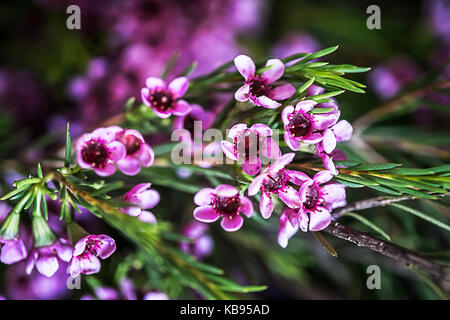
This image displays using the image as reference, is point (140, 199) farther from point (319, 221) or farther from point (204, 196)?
point (319, 221)

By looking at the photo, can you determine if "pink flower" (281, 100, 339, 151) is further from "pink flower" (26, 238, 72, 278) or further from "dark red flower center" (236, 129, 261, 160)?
"pink flower" (26, 238, 72, 278)

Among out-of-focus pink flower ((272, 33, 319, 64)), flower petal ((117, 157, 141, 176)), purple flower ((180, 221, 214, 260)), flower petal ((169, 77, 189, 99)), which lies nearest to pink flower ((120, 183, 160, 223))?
flower petal ((117, 157, 141, 176))

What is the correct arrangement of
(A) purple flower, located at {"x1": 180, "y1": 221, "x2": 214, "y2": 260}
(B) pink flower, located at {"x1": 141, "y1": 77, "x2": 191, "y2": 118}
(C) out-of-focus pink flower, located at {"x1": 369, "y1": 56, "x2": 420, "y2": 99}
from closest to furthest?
1. (B) pink flower, located at {"x1": 141, "y1": 77, "x2": 191, "y2": 118}
2. (A) purple flower, located at {"x1": 180, "y1": 221, "x2": 214, "y2": 260}
3. (C) out-of-focus pink flower, located at {"x1": 369, "y1": 56, "x2": 420, "y2": 99}

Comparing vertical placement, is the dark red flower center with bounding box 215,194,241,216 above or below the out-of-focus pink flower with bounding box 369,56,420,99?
below

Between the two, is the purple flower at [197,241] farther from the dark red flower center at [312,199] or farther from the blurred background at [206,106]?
the dark red flower center at [312,199]

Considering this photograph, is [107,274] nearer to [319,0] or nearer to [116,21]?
[116,21]

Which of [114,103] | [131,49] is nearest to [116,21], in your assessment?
[131,49]

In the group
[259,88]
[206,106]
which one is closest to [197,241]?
[206,106]
